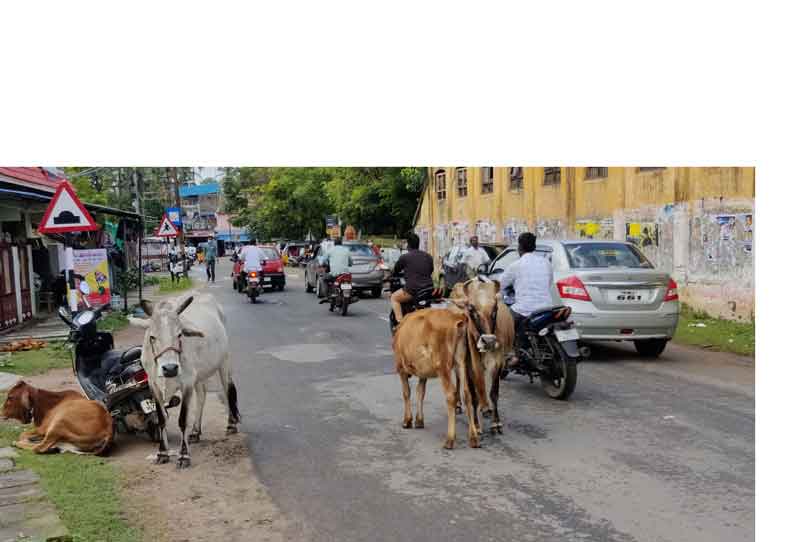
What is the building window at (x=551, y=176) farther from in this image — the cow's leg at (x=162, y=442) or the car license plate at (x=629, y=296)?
the cow's leg at (x=162, y=442)

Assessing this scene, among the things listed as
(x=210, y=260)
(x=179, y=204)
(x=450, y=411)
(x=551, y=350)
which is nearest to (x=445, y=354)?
(x=450, y=411)

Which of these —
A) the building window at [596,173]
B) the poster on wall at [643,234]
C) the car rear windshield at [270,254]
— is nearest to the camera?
the building window at [596,173]

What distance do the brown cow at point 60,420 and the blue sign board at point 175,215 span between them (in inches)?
172

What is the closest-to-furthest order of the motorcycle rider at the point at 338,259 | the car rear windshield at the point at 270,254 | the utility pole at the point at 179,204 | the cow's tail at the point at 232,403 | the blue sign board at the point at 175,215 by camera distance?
the cow's tail at the point at 232,403, the utility pole at the point at 179,204, the blue sign board at the point at 175,215, the motorcycle rider at the point at 338,259, the car rear windshield at the point at 270,254

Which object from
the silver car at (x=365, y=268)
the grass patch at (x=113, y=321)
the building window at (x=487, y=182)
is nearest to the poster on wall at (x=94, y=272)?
the grass patch at (x=113, y=321)

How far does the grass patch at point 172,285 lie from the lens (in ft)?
52.8

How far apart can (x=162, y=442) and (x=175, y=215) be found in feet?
18.9

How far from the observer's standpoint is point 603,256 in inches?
366

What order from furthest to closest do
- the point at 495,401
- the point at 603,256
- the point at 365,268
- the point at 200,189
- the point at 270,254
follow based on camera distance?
1. the point at 270,254
2. the point at 365,268
3. the point at 603,256
4. the point at 200,189
5. the point at 495,401

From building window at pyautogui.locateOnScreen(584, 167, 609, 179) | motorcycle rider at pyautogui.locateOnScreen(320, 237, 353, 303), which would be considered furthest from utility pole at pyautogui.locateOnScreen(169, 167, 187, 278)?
building window at pyautogui.locateOnScreen(584, 167, 609, 179)

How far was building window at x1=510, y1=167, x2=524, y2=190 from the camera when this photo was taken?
11.3 meters

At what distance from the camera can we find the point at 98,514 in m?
4.34

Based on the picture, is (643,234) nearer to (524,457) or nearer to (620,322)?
(620,322)

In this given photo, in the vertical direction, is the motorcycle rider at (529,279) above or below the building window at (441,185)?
below
